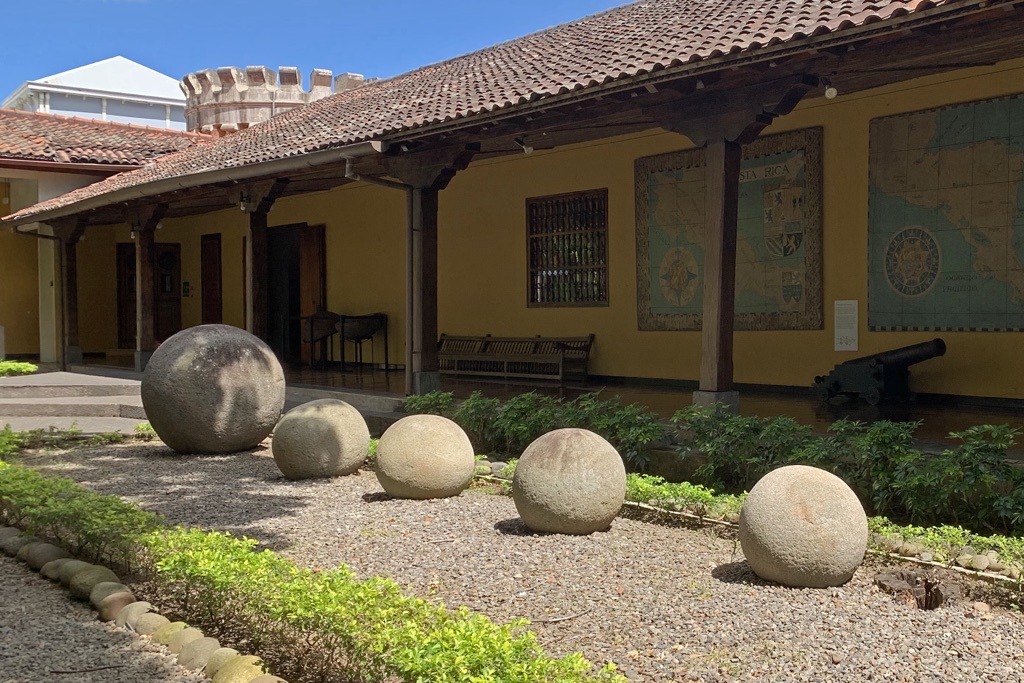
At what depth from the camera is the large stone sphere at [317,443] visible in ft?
26.1

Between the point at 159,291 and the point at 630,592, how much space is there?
59.7 feet

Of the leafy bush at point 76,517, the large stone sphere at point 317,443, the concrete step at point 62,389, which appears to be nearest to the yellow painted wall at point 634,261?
the concrete step at point 62,389

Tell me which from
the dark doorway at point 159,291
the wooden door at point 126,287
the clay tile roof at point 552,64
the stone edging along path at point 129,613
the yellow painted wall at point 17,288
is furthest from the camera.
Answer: the wooden door at point 126,287

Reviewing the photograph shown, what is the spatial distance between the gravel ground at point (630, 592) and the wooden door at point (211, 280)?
12934 millimetres

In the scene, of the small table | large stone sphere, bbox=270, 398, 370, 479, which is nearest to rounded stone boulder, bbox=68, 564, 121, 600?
large stone sphere, bbox=270, 398, 370, 479

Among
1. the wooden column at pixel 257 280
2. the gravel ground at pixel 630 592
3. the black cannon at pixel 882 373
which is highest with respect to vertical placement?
the wooden column at pixel 257 280

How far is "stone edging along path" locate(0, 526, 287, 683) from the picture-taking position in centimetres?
378

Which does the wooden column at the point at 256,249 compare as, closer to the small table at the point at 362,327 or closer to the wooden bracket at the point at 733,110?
the small table at the point at 362,327

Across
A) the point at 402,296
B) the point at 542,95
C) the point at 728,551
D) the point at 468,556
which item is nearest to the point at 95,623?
the point at 468,556

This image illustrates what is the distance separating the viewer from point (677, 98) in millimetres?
8266

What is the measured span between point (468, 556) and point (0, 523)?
3.35 meters

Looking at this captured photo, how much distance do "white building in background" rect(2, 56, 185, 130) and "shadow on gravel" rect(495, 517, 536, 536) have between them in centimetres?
4310

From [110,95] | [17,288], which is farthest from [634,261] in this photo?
[110,95]

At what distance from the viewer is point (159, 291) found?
824 inches
